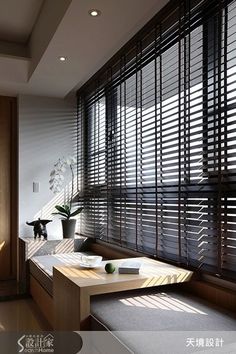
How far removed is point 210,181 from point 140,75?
134cm

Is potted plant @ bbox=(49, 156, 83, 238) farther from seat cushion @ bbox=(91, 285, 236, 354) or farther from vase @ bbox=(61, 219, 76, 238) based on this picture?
seat cushion @ bbox=(91, 285, 236, 354)

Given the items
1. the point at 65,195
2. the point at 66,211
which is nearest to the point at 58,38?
the point at 66,211

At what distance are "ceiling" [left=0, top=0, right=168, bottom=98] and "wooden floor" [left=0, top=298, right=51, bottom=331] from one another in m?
2.46

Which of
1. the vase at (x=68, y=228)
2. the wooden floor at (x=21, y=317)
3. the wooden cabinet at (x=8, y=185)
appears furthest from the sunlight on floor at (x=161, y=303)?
the wooden cabinet at (x=8, y=185)

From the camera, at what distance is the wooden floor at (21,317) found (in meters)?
2.86

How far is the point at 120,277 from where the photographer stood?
2096 millimetres

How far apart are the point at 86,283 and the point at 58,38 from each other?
→ 2.01 metres

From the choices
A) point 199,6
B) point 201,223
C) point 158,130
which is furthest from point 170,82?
point 201,223

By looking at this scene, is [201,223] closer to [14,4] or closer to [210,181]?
[210,181]

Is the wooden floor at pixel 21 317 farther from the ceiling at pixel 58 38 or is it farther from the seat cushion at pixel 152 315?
the ceiling at pixel 58 38

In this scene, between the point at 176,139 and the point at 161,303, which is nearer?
the point at 161,303

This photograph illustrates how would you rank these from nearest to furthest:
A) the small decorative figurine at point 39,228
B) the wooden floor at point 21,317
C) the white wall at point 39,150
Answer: the wooden floor at point 21,317 < the small decorative figurine at point 39,228 < the white wall at point 39,150

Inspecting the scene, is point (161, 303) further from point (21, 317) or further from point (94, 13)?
point (94, 13)

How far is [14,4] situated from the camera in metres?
2.98
